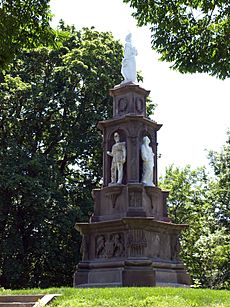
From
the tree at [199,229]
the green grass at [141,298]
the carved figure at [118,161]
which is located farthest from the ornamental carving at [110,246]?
the tree at [199,229]

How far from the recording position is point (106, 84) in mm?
22031

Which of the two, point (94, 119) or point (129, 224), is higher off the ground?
point (94, 119)

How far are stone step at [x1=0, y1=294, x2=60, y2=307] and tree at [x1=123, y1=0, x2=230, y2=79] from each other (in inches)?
202

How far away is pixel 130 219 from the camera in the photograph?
41.3ft

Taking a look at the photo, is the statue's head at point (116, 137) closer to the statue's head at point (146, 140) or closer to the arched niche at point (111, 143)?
the arched niche at point (111, 143)

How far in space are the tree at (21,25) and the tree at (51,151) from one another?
12.6 m

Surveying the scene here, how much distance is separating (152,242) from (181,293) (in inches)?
155

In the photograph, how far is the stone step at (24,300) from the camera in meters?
9.16

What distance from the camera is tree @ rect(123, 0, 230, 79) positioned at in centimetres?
649

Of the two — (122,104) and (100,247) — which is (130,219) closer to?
(100,247)

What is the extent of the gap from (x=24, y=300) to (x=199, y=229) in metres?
18.5

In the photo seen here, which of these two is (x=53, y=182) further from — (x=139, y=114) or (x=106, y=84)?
(x=139, y=114)

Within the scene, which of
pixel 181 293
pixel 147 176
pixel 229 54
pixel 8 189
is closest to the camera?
pixel 229 54

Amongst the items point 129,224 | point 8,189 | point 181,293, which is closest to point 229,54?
point 181,293
